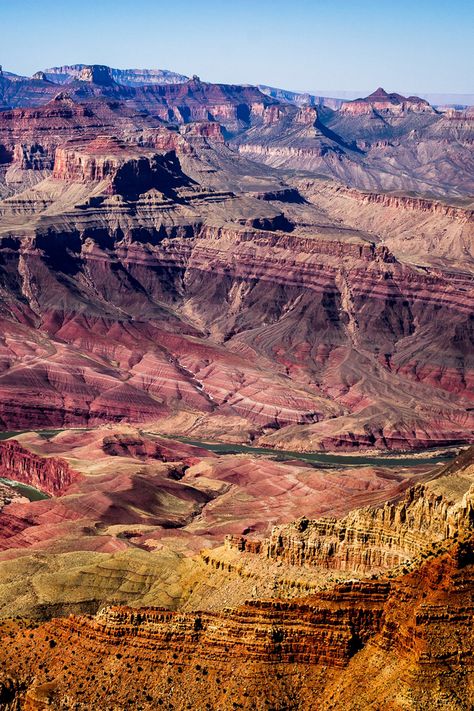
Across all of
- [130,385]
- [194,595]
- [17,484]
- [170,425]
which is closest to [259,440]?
[170,425]

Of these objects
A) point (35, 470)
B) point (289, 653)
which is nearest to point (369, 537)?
point (289, 653)

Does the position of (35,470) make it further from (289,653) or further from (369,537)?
(289,653)

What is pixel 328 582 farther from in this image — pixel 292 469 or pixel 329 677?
pixel 292 469

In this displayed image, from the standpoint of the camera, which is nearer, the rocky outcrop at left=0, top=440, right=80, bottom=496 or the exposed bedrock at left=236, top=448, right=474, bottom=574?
the exposed bedrock at left=236, top=448, right=474, bottom=574

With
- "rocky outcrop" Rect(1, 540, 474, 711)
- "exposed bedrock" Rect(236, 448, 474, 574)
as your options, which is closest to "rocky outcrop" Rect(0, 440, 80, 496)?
"exposed bedrock" Rect(236, 448, 474, 574)

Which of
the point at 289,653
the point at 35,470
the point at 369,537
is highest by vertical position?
the point at 369,537

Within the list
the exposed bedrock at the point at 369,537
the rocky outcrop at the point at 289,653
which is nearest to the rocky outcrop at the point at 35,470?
the exposed bedrock at the point at 369,537

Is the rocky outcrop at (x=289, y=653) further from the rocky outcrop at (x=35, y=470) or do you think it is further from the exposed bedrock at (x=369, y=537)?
the rocky outcrop at (x=35, y=470)

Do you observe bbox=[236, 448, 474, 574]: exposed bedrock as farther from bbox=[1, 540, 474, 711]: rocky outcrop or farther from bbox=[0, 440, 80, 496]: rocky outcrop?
bbox=[0, 440, 80, 496]: rocky outcrop

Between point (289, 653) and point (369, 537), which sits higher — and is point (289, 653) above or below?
below
